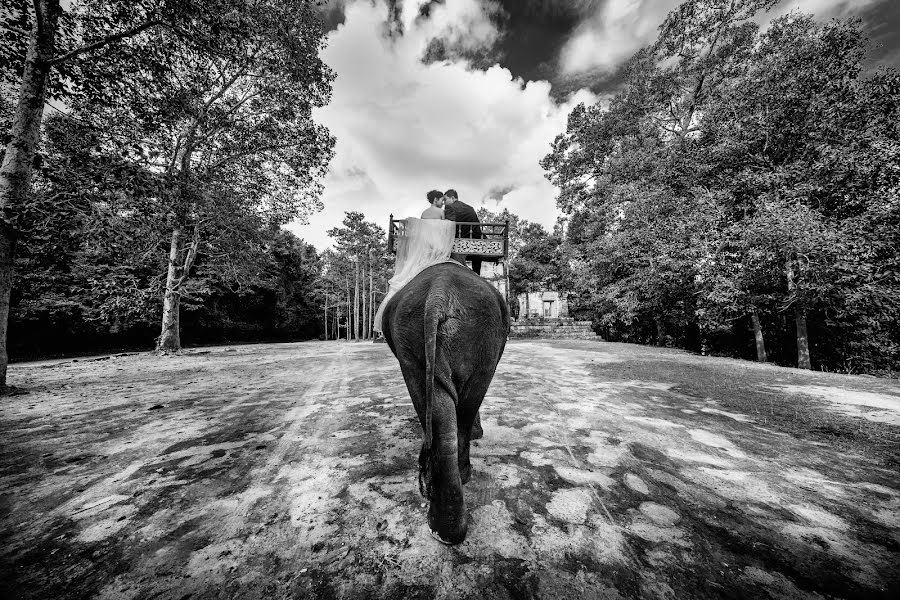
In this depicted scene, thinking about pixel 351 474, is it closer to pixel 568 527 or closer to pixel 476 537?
pixel 476 537

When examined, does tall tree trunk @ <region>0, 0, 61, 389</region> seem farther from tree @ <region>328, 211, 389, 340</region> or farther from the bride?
tree @ <region>328, 211, 389, 340</region>

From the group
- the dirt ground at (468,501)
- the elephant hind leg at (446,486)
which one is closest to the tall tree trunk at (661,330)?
the dirt ground at (468,501)

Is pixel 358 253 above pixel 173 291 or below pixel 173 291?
above

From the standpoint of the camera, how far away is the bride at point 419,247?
3.13m

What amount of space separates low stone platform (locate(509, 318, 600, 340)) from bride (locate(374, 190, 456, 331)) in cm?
2133

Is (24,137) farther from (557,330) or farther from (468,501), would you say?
(557,330)

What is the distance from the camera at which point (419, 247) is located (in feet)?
10.9

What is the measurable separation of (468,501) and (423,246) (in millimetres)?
2352

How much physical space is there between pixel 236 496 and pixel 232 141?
1533 centimetres

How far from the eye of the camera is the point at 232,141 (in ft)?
42.8

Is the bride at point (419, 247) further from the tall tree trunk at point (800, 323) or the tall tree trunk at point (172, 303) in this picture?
the tall tree trunk at point (172, 303)

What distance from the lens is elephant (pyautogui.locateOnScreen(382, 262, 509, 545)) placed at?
6.61 feet

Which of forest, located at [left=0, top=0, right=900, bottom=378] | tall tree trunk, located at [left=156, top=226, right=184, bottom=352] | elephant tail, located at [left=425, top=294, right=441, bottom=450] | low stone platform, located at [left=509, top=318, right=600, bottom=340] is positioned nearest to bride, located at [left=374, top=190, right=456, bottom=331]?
elephant tail, located at [left=425, top=294, right=441, bottom=450]

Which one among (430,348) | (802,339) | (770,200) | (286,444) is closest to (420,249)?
(430,348)
